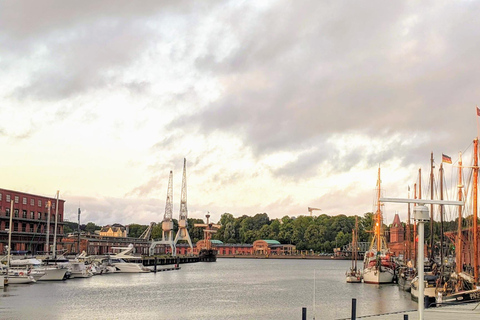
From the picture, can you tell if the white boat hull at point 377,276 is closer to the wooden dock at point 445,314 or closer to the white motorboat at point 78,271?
the white motorboat at point 78,271

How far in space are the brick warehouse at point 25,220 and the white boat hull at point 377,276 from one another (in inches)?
Answer: 2781

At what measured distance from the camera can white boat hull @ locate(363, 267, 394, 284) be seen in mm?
86125

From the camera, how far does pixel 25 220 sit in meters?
120

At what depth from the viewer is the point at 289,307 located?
5669 centimetres

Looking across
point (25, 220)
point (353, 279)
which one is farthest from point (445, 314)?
point (25, 220)

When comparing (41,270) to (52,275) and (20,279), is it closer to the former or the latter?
(52,275)

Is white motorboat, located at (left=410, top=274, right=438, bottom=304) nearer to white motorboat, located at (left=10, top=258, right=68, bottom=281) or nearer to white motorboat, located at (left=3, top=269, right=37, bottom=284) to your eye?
white motorboat, located at (left=3, top=269, right=37, bottom=284)

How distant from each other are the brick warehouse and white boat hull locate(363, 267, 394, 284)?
70.6 m

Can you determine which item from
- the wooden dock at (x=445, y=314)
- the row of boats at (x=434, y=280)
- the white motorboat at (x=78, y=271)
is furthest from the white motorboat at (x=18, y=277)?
the wooden dock at (x=445, y=314)

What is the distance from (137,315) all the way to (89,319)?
454 centimetres

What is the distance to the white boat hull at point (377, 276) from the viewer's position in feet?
283

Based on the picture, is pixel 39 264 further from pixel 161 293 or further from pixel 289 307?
pixel 289 307

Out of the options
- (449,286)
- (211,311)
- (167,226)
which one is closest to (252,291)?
(211,311)

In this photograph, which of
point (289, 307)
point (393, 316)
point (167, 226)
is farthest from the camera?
point (167, 226)
